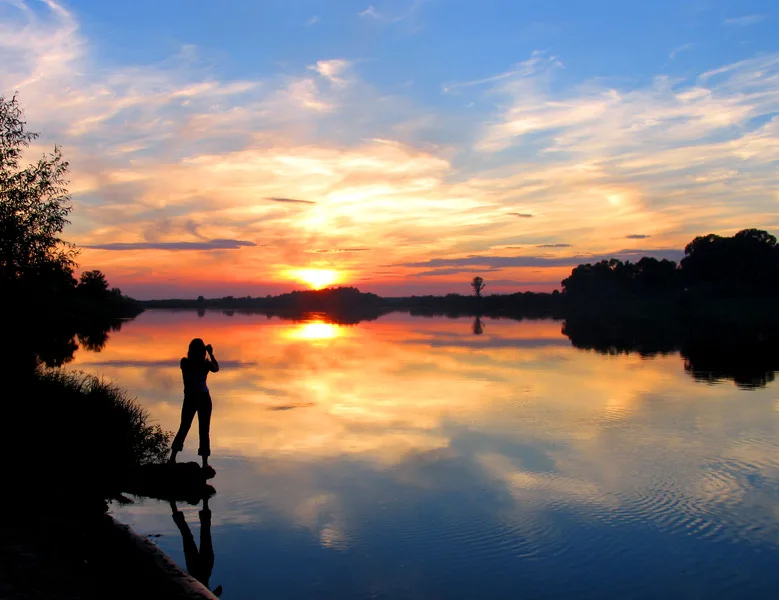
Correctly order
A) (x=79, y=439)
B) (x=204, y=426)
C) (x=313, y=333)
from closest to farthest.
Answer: (x=79, y=439), (x=204, y=426), (x=313, y=333)

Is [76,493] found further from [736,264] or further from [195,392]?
[736,264]

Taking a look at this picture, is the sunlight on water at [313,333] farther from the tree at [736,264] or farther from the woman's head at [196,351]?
the tree at [736,264]

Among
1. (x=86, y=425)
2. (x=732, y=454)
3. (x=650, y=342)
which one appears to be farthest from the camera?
(x=650, y=342)

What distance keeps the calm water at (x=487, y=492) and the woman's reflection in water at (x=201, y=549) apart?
0.13 meters

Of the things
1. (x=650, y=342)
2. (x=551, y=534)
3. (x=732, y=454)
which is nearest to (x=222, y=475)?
(x=551, y=534)

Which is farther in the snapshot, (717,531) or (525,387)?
(525,387)

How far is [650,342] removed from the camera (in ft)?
154

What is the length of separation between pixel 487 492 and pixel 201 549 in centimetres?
473

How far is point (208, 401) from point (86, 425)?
204 centimetres

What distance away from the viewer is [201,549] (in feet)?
28.3

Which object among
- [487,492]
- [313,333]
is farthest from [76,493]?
[313,333]

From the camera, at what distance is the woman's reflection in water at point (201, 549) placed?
26.1 feet

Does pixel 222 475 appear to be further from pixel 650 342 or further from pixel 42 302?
pixel 650 342

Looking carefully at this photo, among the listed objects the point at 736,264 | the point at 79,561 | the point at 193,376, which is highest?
the point at 736,264
